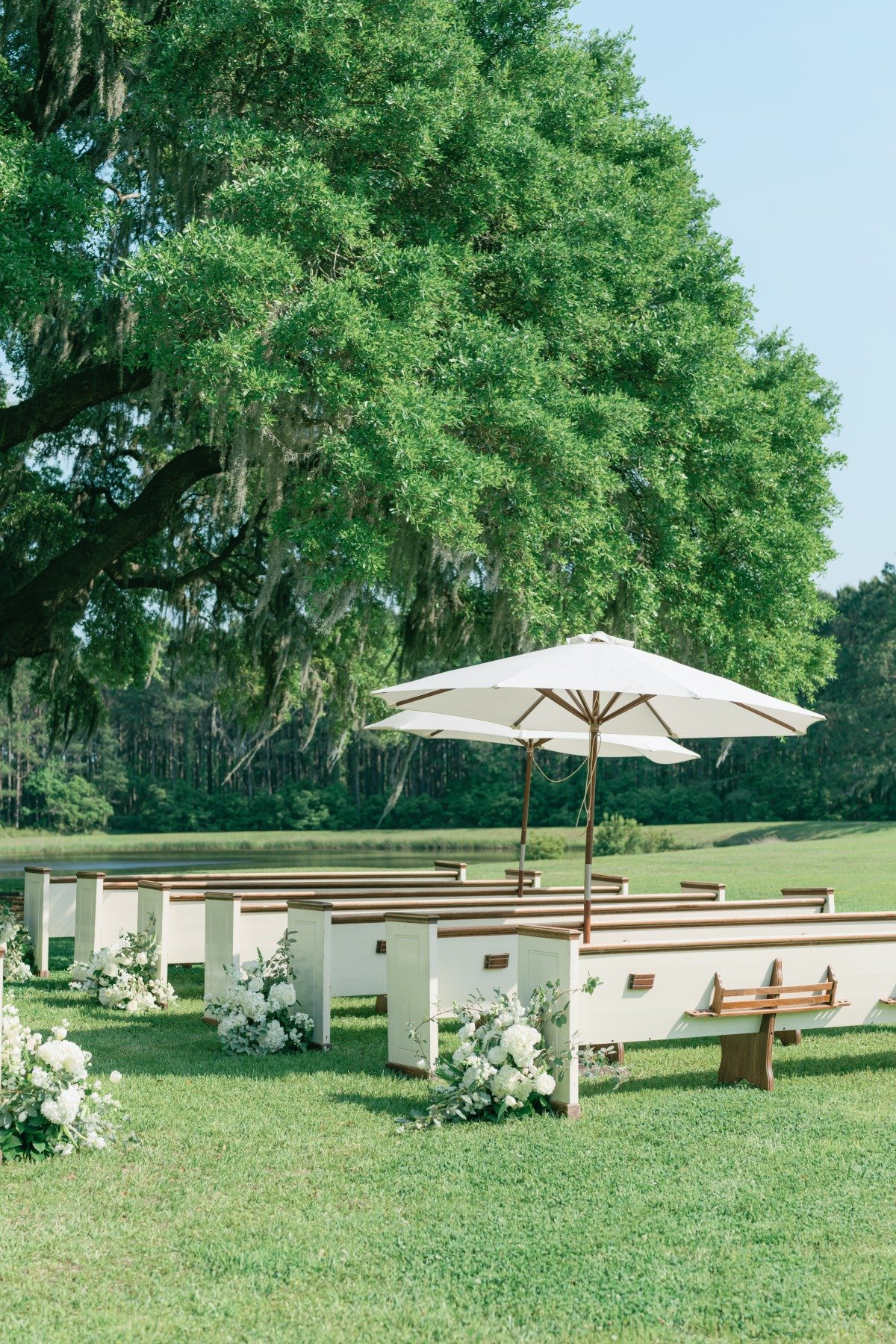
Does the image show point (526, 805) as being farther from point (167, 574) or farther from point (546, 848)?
point (546, 848)

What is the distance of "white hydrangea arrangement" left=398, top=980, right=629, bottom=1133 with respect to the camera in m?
6.37

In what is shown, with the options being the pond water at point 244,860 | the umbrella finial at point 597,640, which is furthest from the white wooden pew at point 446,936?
the pond water at point 244,860

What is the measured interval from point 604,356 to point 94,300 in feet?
18.0

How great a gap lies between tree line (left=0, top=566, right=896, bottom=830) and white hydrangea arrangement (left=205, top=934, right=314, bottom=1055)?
149ft

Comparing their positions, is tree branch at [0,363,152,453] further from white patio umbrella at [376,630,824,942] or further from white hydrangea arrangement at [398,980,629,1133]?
white hydrangea arrangement at [398,980,629,1133]

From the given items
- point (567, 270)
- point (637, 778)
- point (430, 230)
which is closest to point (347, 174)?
point (430, 230)

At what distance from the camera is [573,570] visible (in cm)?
1330

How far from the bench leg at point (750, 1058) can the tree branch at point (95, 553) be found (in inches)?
334

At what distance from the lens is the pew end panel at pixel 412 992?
7.41 m

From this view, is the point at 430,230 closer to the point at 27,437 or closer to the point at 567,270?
the point at 567,270

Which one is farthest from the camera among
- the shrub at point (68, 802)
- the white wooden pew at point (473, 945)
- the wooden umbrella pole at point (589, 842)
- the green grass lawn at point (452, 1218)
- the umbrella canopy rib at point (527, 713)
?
the shrub at point (68, 802)

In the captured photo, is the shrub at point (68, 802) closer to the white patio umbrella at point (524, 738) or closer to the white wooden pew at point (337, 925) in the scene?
the white patio umbrella at point (524, 738)

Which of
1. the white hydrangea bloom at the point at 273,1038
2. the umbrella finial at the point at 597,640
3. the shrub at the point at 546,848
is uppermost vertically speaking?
the umbrella finial at the point at 597,640

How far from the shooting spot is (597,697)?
27.2 feet
